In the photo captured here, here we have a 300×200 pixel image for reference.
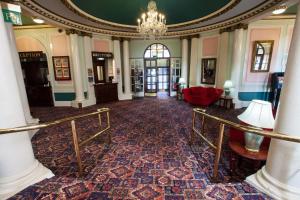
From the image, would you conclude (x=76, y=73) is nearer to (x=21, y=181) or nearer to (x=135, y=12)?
(x=135, y=12)

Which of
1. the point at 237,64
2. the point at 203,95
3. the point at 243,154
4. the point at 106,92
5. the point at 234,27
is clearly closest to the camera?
the point at 243,154

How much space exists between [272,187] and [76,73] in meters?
7.26

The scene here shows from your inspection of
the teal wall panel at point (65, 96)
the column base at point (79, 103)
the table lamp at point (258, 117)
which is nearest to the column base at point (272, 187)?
the table lamp at point (258, 117)

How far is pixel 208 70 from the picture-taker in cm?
774

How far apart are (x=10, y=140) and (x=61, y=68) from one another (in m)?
6.15

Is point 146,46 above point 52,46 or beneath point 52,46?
above

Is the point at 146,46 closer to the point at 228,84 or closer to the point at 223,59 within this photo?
the point at 223,59

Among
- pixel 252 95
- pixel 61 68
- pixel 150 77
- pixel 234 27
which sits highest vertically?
pixel 234 27

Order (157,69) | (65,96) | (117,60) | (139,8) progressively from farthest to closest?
(157,69) → (117,60) → (65,96) → (139,8)

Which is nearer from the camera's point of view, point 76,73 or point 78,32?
point 78,32

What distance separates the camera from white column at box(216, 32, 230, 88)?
666cm

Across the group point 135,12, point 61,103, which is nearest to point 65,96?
point 61,103

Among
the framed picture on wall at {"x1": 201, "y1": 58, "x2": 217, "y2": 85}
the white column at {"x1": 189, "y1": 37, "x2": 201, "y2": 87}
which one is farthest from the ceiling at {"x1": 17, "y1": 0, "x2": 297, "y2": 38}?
the framed picture on wall at {"x1": 201, "y1": 58, "x2": 217, "y2": 85}

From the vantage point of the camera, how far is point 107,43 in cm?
808
